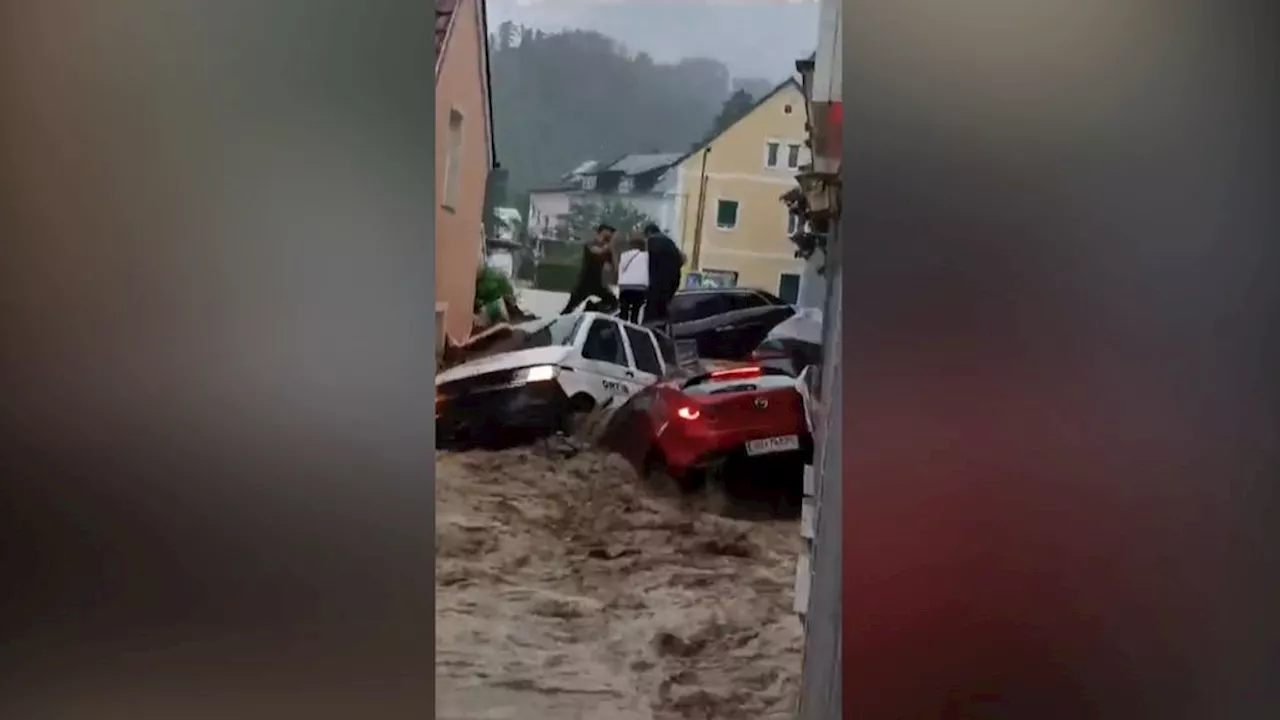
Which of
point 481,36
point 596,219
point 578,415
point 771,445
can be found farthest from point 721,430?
point 481,36

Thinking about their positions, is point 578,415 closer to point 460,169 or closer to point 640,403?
point 640,403

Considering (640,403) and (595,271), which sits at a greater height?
(595,271)

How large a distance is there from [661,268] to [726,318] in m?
0.09

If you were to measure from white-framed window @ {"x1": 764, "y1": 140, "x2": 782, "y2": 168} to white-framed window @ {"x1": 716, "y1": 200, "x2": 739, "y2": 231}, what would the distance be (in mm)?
58

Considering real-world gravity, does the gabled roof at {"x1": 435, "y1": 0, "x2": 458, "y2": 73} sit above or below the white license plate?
above

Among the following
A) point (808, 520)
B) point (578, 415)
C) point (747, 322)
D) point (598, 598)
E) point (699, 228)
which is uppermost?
point (699, 228)

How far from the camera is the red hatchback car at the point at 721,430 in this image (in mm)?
1162

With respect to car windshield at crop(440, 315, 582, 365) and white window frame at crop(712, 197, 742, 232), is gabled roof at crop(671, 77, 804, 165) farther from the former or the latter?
car windshield at crop(440, 315, 582, 365)

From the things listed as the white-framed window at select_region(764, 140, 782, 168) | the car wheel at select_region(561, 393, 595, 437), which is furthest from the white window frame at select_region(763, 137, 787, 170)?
the car wheel at select_region(561, 393, 595, 437)

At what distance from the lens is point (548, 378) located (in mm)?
1179

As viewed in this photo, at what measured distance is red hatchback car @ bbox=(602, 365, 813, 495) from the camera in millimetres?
1162
